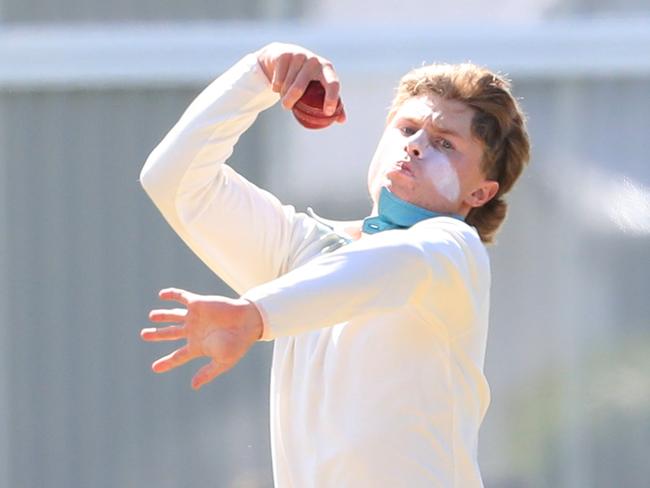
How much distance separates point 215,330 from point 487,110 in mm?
746

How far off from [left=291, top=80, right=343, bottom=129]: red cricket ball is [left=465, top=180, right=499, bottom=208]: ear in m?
0.31

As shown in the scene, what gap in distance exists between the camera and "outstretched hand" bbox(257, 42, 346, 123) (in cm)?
233

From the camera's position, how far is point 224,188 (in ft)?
8.41

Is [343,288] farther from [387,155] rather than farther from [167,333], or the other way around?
[387,155]

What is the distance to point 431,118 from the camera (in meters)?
2.50

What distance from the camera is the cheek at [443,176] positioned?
245 cm

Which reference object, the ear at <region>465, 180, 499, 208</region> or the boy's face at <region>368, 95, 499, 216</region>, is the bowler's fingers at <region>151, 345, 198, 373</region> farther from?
the ear at <region>465, 180, 499, 208</region>

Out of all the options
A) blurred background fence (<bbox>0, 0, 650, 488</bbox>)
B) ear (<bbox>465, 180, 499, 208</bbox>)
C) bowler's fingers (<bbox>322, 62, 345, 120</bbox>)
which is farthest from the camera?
blurred background fence (<bbox>0, 0, 650, 488</bbox>)

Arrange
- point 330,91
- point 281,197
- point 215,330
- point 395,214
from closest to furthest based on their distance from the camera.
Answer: point 215,330 < point 330,91 < point 395,214 < point 281,197

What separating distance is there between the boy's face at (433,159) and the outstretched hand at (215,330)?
0.52m

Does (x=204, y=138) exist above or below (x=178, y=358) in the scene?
above

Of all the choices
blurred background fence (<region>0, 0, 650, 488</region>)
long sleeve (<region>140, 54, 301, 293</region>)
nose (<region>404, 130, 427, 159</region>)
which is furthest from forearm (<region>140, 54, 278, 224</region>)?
blurred background fence (<region>0, 0, 650, 488</region>)

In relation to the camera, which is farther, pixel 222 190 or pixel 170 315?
pixel 222 190

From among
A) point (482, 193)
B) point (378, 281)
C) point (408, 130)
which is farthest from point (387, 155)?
point (378, 281)
